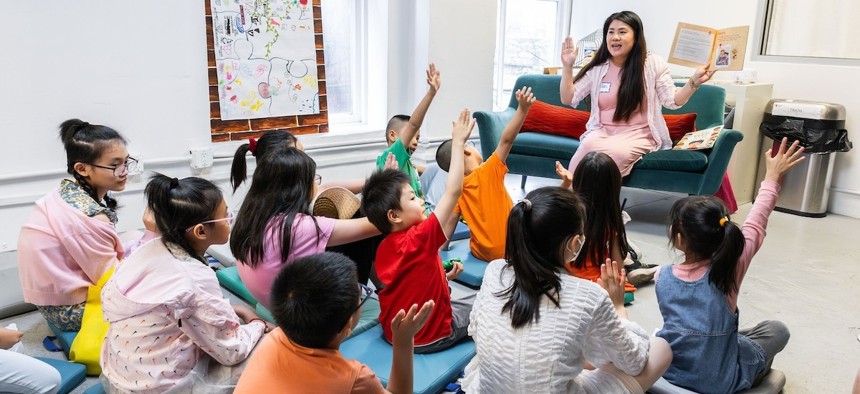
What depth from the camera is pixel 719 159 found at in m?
3.85

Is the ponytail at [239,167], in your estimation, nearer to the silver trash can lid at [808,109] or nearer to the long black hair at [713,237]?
the long black hair at [713,237]

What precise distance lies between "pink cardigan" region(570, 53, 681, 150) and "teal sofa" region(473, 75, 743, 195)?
0.13 meters

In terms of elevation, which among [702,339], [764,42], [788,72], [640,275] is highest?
[764,42]

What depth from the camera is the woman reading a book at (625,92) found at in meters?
3.77

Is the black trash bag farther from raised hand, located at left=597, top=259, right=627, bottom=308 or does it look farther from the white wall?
raised hand, located at left=597, top=259, right=627, bottom=308

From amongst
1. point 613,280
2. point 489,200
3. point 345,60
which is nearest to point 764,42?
point 345,60

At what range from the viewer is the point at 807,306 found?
9.53ft

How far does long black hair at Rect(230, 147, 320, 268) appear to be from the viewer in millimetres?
2166

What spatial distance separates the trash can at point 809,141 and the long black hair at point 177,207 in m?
3.78

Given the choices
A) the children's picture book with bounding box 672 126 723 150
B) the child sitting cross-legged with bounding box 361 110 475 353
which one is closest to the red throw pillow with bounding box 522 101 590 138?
the children's picture book with bounding box 672 126 723 150

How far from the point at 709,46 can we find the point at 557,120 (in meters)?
1.08

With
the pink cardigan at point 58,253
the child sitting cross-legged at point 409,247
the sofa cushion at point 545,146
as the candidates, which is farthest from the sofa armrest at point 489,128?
the pink cardigan at point 58,253

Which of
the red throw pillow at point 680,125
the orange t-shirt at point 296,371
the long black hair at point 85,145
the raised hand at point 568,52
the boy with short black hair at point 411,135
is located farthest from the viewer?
the red throw pillow at point 680,125

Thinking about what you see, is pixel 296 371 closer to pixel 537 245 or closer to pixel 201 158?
pixel 537 245
